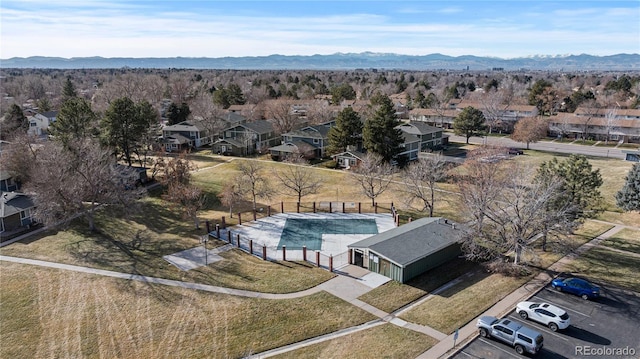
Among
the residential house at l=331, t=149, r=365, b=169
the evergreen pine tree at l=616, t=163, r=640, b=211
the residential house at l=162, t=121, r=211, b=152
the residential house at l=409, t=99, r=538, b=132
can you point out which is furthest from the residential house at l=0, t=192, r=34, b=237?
the residential house at l=409, t=99, r=538, b=132

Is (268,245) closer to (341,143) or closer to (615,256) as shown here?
(615,256)

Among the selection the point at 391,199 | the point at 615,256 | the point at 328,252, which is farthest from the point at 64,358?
the point at 615,256

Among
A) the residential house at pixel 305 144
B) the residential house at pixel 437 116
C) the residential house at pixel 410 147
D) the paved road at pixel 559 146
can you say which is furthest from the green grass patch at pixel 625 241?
the residential house at pixel 437 116

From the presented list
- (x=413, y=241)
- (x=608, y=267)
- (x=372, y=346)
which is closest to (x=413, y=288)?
(x=413, y=241)

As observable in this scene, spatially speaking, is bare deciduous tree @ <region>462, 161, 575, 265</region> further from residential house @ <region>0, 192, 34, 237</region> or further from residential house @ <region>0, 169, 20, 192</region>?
residential house @ <region>0, 169, 20, 192</region>

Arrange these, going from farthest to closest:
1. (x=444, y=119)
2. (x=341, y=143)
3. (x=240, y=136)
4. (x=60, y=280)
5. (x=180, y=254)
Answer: (x=444, y=119)
(x=240, y=136)
(x=341, y=143)
(x=180, y=254)
(x=60, y=280)

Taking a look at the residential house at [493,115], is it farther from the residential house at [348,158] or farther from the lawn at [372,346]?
the lawn at [372,346]
